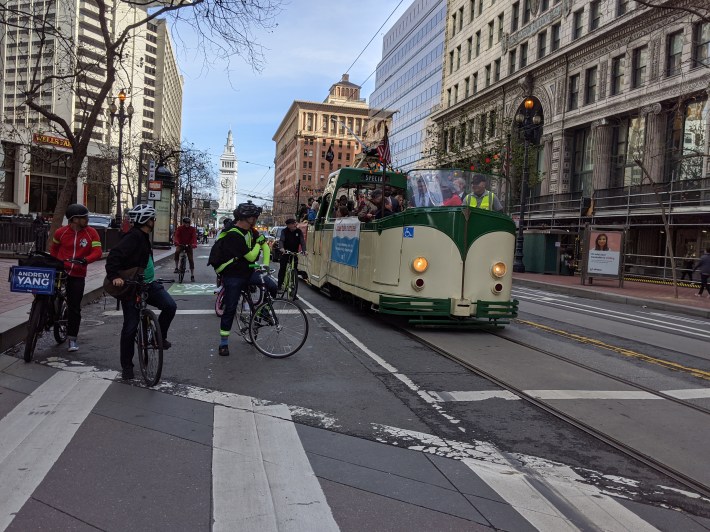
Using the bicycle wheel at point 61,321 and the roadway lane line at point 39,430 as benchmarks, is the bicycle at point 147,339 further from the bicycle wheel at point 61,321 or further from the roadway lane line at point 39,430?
the bicycle wheel at point 61,321

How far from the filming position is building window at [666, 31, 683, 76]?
1126 inches

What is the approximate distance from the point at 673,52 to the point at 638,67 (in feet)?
8.66

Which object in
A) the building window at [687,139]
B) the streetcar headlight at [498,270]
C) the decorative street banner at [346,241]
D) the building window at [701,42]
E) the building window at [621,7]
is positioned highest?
the building window at [621,7]

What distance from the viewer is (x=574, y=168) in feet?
124

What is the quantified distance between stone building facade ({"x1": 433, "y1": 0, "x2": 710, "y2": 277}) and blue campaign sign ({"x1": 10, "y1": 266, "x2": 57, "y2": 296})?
17.6 meters

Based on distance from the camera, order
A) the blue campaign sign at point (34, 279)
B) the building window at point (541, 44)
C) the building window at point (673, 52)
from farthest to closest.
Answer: the building window at point (541, 44) < the building window at point (673, 52) < the blue campaign sign at point (34, 279)

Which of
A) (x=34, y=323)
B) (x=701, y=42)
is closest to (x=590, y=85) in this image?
(x=701, y=42)

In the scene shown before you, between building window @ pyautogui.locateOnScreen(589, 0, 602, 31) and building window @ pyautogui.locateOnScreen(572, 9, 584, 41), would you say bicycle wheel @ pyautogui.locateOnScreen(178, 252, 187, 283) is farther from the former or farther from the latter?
building window @ pyautogui.locateOnScreen(572, 9, 584, 41)

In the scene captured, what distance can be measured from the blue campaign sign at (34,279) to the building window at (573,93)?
118 ft

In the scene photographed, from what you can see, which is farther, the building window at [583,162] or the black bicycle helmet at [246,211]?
the building window at [583,162]

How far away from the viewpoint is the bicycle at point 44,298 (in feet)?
22.0

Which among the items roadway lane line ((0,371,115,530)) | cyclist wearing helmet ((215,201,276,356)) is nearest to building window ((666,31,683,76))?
cyclist wearing helmet ((215,201,276,356))

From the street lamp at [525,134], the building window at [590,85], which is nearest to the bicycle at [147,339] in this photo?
the street lamp at [525,134]

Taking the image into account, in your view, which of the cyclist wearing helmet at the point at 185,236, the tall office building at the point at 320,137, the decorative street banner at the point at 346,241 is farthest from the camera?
the tall office building at the point at 320,137
